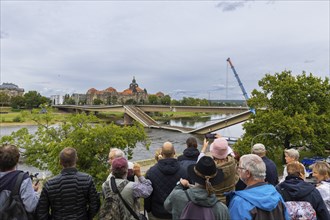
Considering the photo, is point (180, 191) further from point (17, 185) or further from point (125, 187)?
point (17, 185)

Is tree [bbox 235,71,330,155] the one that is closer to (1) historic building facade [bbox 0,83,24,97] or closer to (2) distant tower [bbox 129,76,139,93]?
(2) distant tower [bbox 129,76,139,93]

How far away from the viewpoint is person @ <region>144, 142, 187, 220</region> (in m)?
3.74

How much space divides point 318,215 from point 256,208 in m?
1.36

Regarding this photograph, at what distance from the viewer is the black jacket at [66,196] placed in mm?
3201

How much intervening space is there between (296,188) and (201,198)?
158 centimetres

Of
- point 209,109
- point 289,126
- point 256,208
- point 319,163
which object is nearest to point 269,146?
point 289,126

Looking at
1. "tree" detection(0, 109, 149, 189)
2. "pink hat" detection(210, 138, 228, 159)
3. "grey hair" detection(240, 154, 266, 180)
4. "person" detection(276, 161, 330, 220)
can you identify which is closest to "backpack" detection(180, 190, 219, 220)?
"grey hair" detection(240, 154, 266, 180)

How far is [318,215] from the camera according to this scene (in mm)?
3393

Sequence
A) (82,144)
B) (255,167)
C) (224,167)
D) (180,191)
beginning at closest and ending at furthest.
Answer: (255,167), (180,191), (224,167), (82,144)

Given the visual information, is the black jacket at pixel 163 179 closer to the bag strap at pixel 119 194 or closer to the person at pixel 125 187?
the person at pixel 125 187

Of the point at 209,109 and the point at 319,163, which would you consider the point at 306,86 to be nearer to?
the point at 319,163

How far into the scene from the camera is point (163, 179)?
3.76 m

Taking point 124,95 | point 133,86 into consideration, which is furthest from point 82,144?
point 133,86

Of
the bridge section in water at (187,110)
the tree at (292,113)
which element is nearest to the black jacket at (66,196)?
the tree at (292,113)
